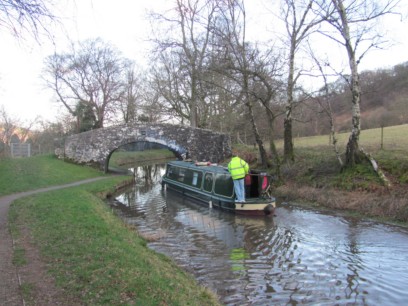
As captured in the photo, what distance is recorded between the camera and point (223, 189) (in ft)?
41.0

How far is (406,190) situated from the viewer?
32.1 feet

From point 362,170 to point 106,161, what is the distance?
15593 millimetres

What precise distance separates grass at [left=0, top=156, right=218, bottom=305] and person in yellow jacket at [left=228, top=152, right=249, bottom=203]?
4.34 metres

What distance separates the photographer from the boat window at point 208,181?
13.5 metres

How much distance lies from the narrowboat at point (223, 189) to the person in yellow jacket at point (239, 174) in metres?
0.24

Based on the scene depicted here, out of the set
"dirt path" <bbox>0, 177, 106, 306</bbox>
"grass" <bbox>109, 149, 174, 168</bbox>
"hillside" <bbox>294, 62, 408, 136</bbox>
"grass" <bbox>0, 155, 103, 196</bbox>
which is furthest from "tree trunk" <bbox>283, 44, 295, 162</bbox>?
"grass" <bbox>109, 149, 174, 168</bbox>

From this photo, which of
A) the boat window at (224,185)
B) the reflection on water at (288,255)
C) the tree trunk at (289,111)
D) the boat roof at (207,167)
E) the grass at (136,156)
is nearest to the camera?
the reflection on water at (288,255)

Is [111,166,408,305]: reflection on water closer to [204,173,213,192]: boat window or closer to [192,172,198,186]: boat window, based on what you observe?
[204,173,213,192]: boat window

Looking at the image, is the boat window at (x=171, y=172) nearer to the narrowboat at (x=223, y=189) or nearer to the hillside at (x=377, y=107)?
the narrowboat at (x=223, y=189)

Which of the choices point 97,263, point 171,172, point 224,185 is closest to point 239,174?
point 224,185

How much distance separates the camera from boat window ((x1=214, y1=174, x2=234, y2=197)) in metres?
12.1

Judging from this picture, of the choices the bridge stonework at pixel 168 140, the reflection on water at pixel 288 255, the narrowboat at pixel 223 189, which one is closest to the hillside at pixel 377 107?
Answer: the bridge stonework at pixel 168 140

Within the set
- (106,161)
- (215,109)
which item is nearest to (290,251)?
(106,161)

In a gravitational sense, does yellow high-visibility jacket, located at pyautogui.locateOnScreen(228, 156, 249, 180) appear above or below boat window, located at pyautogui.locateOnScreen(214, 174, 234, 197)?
above
